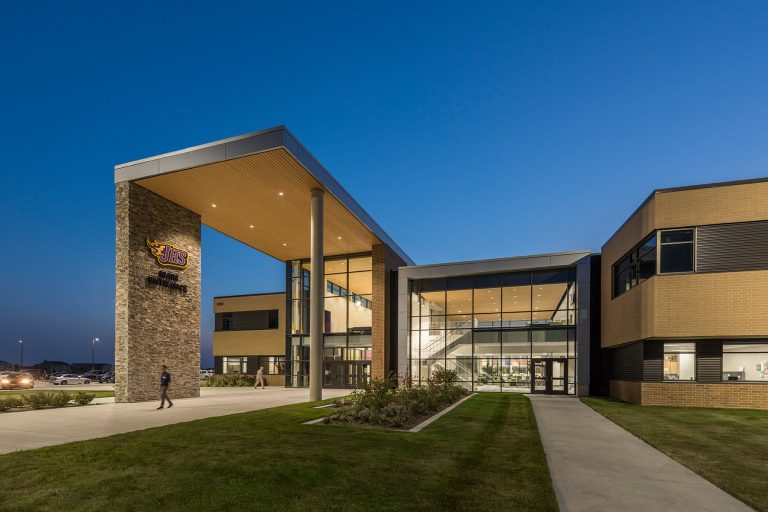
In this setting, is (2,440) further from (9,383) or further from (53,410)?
(9,383)

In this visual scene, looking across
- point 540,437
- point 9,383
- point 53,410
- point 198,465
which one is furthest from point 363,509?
point 9,383

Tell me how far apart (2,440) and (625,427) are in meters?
16.6

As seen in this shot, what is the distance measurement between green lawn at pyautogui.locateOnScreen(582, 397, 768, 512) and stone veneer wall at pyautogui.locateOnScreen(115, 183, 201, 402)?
20.2 metres

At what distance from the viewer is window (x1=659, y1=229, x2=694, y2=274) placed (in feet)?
59.7

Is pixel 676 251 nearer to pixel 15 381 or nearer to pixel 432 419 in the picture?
pixel 432 419

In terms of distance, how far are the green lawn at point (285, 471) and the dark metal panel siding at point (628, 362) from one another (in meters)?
11.4

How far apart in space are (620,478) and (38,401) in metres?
20.7

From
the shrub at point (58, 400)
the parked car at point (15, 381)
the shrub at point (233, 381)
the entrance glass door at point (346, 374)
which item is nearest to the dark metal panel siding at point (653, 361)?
the entrance glass door at point (346, 374)

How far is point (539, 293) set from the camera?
27.4 metres

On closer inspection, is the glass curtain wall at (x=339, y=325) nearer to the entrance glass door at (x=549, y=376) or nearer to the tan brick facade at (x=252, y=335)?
the tan brick facade at (x=252, y=335)

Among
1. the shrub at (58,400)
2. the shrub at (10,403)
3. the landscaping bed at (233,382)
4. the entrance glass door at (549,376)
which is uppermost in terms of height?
the shrub at (10,403)

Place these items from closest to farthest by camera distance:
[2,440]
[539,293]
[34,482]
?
[34,482], [2,440], [539,293]

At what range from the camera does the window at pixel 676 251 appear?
18188 millimetres

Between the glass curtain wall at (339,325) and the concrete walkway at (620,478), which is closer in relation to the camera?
the concrete walkway at (620,478)
